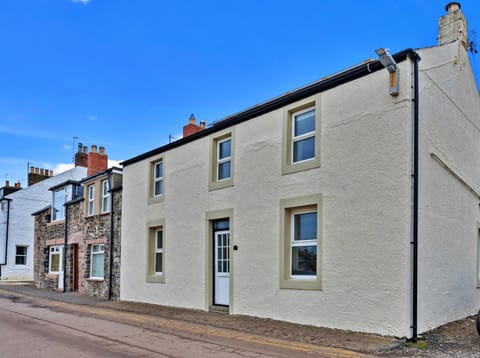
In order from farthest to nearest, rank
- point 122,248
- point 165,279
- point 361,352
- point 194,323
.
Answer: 1. point 122,248
2. point 165,279
3. point 194,323
4. point 361,352

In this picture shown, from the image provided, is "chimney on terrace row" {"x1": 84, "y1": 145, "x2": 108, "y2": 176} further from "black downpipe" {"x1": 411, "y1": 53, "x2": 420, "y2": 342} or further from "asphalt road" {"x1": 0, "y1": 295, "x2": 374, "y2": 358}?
"black downpipe" {"x1": 411, "y1": 53, "x2": 420, "y2": 342}

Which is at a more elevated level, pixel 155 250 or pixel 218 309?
pixel 155 250

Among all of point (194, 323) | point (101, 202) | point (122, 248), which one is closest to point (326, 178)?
point (194, 323)

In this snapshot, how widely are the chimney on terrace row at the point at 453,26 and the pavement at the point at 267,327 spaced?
8.07 metres

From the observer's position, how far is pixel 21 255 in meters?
34.2

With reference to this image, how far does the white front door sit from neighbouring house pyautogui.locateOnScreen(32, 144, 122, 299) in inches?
239

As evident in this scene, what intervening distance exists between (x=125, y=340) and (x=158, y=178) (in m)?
8.24

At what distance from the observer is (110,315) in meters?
13.8

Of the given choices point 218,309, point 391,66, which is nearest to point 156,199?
point 218,309

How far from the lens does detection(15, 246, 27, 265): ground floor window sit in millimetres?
33906

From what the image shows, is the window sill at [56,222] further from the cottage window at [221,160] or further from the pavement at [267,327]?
the cottage window at [221,160]

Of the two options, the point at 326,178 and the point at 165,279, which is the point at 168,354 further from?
the point at 165,279

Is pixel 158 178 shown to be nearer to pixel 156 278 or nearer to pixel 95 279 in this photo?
pixel 156 278

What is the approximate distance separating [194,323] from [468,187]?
7795 mm
